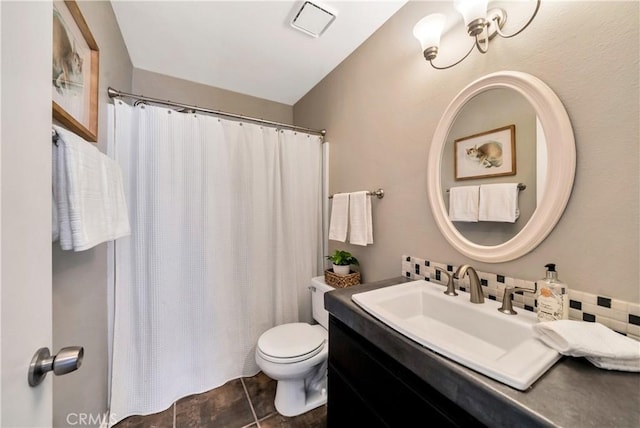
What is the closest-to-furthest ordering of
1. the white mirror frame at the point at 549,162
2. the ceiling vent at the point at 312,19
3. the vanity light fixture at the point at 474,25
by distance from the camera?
the white mirror frame at the point at 549,162 → the vanity light fixture at the point at 474,25 → the ceiling vent at the point at 312,19

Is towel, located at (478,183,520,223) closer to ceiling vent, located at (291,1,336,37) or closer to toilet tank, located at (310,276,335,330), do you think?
toilet tank, located at (310,276,335,330)

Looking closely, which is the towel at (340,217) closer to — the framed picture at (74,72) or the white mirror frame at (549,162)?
the white mirror frame at (549,162)

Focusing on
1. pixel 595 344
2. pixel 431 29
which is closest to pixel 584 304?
pixel 595 344

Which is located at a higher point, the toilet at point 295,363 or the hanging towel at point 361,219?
the hanging towel at point 361,219

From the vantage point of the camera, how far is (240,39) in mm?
1536

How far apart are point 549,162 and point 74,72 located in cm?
178

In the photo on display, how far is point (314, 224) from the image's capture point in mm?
2037

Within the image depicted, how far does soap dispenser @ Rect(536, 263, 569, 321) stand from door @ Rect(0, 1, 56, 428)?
4.07 ft

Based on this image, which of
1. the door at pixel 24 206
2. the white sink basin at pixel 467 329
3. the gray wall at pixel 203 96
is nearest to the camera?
the door at pixel 24 206

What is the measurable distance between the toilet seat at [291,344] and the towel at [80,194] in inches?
38.2

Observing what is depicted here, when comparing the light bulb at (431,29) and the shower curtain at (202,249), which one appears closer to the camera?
the light bulb at (431,29)

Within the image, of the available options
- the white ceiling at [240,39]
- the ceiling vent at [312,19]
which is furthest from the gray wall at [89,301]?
the ceiling vent at [312,19]

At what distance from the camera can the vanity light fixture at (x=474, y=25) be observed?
0.86m

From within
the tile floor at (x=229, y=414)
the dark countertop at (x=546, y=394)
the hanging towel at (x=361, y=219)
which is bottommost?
the tile floor at (x=229, y=414)
